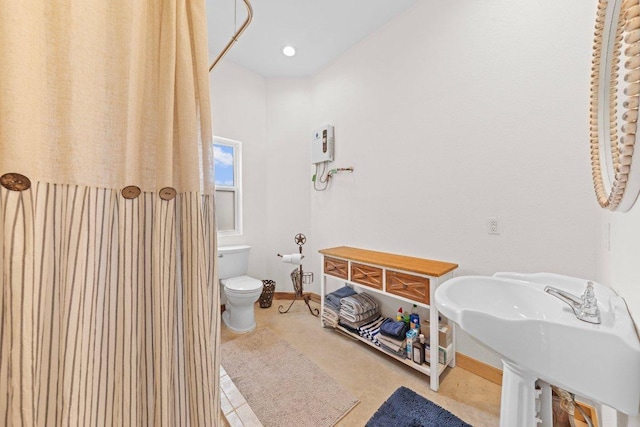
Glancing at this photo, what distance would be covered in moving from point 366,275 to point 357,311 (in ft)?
1.19

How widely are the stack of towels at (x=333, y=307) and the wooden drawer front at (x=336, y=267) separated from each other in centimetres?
23

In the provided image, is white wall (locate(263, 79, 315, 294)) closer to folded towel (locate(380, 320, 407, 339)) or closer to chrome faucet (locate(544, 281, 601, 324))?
folded towel (locate(380, 320, 407, 339))

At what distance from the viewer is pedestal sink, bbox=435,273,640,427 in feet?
Result: 1.96

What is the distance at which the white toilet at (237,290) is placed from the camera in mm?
2289

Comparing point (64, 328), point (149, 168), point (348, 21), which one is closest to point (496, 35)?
point (348, 21)

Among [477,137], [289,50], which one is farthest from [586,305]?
[289,50]

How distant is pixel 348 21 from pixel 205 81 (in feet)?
7.06

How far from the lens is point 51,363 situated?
1.68ft

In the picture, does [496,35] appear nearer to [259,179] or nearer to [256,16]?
[256,16]

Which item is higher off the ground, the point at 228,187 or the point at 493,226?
the point at 228,187

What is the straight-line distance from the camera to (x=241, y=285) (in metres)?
2.39

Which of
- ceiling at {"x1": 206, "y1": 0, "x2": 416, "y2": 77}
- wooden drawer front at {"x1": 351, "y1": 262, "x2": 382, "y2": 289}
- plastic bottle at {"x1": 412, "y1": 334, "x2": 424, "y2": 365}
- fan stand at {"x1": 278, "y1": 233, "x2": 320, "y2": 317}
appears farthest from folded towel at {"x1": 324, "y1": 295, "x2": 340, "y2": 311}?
ceiling at {"x1": 206, "y1": 0, "x2": 416, "y2": 77}

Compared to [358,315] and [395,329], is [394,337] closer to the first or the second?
[395,329]

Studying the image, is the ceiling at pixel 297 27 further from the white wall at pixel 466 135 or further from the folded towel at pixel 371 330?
the folded towel at pixel 371 330
